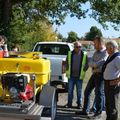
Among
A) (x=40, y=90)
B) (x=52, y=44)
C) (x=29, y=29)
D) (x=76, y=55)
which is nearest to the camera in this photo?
(x=40, y=90)

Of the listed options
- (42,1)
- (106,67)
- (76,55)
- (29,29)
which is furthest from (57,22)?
(106,67)

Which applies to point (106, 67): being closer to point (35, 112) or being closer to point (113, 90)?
point (113, 90)

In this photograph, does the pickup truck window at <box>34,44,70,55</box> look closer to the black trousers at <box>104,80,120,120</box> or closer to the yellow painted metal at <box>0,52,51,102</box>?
the black trousers at <box>104,80,120,120</box>

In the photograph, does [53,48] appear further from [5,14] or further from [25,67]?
[5,14]

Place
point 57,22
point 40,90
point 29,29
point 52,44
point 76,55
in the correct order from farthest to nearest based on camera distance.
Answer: point 29,29 → point 57,22 → point 52,44 → point 76,55 → point 40,90

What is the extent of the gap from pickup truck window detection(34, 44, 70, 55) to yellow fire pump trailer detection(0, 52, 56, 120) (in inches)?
282

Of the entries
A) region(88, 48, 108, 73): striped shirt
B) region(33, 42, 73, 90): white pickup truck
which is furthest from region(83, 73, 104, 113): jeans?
region(33, 42, 73, 90): white pickup truck

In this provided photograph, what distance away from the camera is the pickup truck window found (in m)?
17.2

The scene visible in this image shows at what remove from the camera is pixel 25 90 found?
8695mm

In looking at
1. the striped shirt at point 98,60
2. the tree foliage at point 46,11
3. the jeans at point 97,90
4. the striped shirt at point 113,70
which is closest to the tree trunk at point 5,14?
the tree foliage at point 46,11

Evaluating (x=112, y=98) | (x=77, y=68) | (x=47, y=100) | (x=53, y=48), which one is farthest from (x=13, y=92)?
(x=53, y=48)

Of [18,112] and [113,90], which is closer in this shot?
[18,112]

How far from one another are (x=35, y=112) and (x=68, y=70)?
4577mm

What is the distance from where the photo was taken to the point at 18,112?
7789 millimetres
